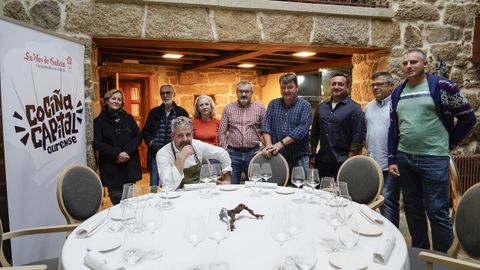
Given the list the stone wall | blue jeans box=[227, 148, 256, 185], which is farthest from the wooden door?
blue jeans box=[227, 148, 256, 185]

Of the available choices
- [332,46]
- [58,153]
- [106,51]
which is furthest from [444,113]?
[106,51]

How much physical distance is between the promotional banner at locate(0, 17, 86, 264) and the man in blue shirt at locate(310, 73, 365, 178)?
218cm

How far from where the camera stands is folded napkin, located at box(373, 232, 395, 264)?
117cm

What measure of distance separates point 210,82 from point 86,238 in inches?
227

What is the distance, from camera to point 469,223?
1643 millimetres

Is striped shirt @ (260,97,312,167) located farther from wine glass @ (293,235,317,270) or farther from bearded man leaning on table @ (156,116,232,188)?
wine glass @ (293,235,317,270)

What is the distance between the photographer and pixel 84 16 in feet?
9.96

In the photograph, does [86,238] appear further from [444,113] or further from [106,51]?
[106,51]

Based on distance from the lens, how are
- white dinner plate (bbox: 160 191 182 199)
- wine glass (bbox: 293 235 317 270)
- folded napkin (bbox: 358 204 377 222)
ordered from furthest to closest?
white dinner plate (bbox: 160 191 182 199), folded napkin (bbox: 358 204 377 222), wine glass (bbox: 293 235 317 270)

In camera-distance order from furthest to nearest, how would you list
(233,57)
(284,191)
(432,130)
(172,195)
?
(233,57), (432,130), (284,191), (172,195)

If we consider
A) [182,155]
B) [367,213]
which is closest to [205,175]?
[182,155]

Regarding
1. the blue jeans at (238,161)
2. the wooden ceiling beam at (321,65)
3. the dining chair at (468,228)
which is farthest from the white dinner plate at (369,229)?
the wooden ceiling beam at (321,65)

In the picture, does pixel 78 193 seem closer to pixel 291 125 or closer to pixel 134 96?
pixel 291 125

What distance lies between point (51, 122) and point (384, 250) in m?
2.42
